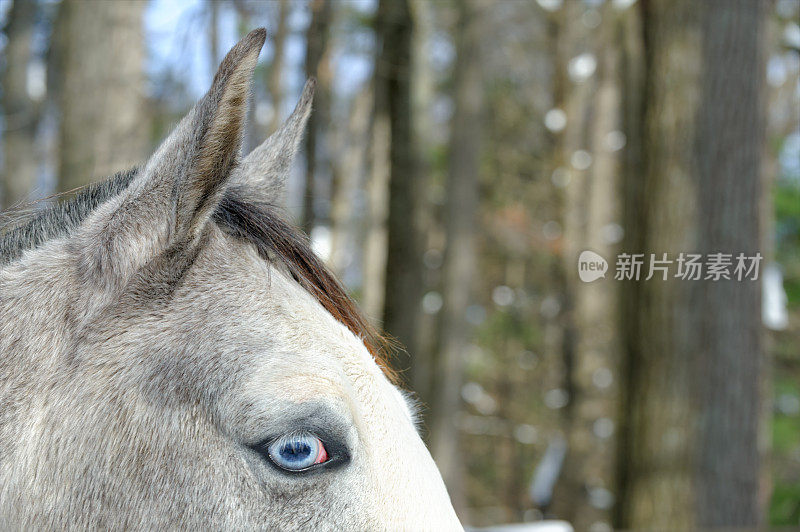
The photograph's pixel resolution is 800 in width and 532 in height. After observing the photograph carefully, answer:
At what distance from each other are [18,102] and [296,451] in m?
11.9

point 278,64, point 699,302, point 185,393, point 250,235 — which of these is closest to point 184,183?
point 250,235

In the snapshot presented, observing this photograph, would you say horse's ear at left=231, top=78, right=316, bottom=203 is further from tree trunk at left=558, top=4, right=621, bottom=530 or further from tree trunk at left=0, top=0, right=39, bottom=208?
tree trunk at left=0, top=0, right=39, bottom=208

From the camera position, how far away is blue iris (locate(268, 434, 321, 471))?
5.26 feet

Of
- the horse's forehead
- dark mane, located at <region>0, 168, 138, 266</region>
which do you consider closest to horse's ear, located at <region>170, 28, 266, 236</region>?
the horse's forehead

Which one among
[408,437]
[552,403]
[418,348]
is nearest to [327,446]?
[408,437]

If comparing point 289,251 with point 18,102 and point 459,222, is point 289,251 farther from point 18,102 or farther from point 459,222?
point 18,102

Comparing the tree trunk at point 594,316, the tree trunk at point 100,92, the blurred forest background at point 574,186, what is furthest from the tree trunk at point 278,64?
the tree trunk at point 594,316

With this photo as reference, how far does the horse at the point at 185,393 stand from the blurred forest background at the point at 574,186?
104 cm

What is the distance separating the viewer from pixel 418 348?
7.46 meters

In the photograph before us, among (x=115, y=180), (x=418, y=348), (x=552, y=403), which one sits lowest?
(x=552, y=403)

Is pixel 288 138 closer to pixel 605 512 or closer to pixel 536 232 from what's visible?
→ pixel 605 512

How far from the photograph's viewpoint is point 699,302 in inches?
175

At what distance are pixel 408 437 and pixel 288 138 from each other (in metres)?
1.00

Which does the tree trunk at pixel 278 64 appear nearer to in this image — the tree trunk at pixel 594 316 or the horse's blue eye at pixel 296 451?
the tree trunk at pixel 594 316
